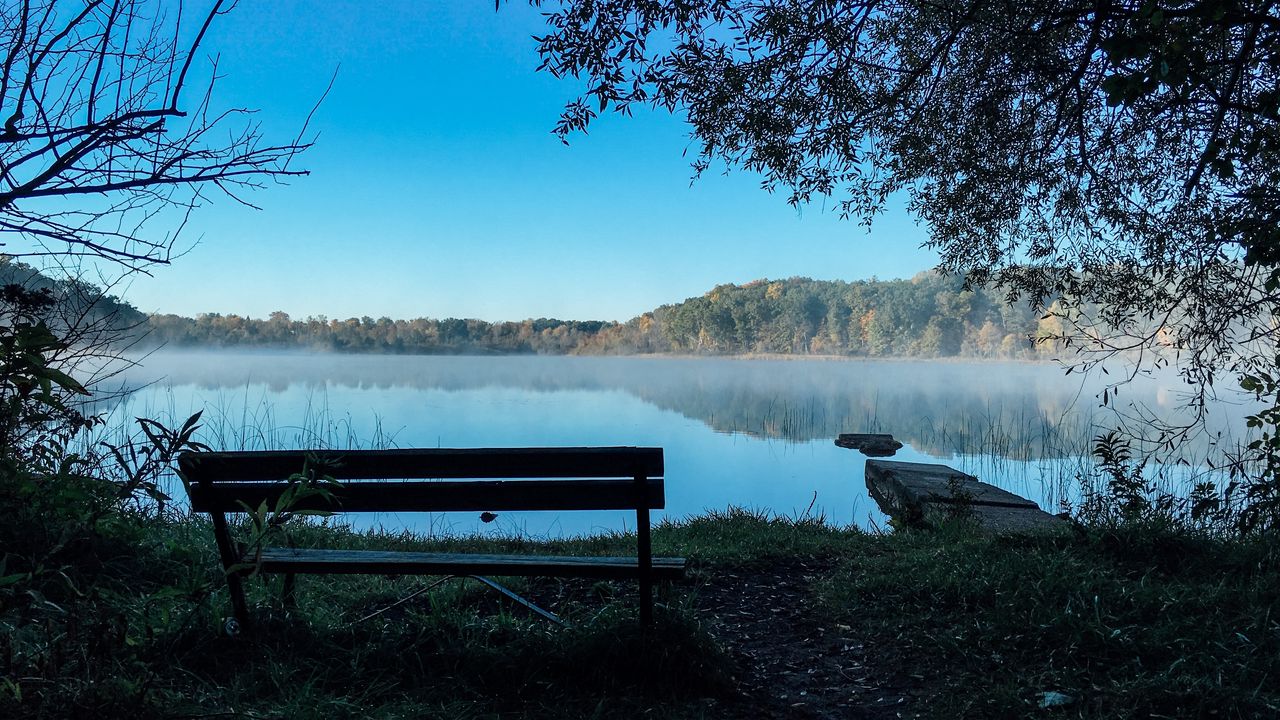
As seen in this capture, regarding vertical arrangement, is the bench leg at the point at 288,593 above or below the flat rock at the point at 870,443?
above

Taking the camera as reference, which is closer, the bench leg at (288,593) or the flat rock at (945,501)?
the bench leg at (288,593)

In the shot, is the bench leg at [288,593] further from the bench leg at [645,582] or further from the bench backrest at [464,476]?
the bench leg at [645,582]

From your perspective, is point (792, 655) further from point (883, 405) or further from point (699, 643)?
point (883, 405)

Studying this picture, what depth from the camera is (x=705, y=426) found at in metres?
19.5

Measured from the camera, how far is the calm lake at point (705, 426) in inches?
342

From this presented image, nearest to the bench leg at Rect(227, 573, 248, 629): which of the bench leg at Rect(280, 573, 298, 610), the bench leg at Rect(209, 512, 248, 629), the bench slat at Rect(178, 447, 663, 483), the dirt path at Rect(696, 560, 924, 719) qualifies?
the bench leg at Rect(209, 512, 248, 629)

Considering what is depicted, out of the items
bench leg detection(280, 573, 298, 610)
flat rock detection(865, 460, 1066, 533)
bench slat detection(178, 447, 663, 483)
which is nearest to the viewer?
bench slat detection(178, 447, 663, 483)

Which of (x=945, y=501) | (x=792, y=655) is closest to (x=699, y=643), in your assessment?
(x=792, y=655)

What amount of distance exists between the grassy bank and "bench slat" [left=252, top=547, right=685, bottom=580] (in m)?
0.22

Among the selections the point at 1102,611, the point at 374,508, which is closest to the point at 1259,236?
the point at 1102,611

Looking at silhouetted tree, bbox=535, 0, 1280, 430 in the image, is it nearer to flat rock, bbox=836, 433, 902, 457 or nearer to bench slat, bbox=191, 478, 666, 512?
bench slat, bbox=191, 478, 666, 512

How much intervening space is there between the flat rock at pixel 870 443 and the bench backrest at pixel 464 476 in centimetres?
1263

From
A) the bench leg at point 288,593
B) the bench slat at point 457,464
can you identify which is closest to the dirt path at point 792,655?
the bench slat at point 457,464

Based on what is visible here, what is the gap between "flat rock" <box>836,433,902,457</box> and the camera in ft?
49.4
